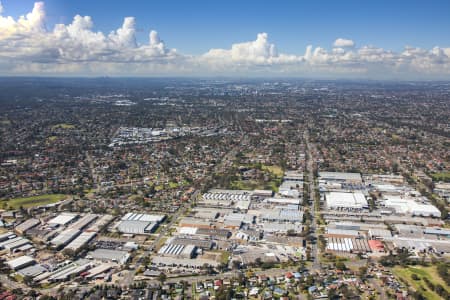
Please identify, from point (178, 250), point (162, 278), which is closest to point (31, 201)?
point (178, 250)

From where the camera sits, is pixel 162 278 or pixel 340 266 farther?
pixel 340 266

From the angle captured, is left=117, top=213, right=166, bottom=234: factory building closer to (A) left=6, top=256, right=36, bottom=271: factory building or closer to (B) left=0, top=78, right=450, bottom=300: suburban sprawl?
(B) left=0, top=78, right=450, bottom=300: suburban sprawl

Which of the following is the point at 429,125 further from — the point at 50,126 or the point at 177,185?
the point at 50,126

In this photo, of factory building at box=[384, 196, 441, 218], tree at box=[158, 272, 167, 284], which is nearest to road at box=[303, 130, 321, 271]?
factory building at box=[384, 196, 441, 218]

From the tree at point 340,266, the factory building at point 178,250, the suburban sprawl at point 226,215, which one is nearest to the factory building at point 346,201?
the suburban sprawl at point 226,215

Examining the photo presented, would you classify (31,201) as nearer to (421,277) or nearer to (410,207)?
(421,277)

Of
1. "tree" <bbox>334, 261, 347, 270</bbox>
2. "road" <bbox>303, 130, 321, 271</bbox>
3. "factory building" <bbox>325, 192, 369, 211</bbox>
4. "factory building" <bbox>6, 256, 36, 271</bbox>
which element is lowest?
"road" <bbox>303, 130, 321, 271</bbox>

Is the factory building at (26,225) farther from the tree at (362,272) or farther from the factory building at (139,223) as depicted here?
the tree at (362,272)
